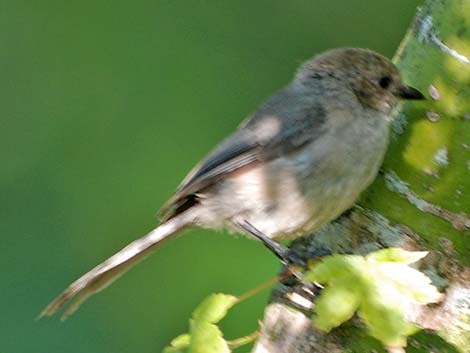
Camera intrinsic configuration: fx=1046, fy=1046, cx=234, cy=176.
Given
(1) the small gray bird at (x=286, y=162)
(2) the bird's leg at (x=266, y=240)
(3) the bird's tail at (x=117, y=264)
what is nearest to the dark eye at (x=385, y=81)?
(1) the small gray bird at (x=286, y=162)

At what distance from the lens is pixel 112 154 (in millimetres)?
5453

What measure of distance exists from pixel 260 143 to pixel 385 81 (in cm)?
58

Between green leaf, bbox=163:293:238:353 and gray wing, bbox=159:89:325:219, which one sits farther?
gray wing, bbox=159:89:325:219

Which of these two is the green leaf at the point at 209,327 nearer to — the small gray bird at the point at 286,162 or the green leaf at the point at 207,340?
the green leaf at the point at 207,340

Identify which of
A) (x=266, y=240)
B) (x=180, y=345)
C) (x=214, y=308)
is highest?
(x=214, y=308)

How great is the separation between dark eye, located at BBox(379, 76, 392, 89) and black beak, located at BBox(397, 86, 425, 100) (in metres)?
0.27

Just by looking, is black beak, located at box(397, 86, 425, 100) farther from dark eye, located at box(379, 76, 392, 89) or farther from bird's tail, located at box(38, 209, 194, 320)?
bird's tail, located at box(38, 209, 194, 320)

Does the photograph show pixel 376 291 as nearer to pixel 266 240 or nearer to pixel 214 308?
pixel 214 308

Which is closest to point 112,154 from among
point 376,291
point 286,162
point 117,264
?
point 117,264

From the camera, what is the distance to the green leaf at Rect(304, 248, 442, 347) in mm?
3023

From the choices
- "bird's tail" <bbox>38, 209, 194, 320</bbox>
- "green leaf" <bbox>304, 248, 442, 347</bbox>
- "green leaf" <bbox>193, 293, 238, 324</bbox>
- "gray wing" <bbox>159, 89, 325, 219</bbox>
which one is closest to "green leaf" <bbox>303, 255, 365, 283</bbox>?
"green leaf" <bbox>304, 248, 442, 347</bbox>

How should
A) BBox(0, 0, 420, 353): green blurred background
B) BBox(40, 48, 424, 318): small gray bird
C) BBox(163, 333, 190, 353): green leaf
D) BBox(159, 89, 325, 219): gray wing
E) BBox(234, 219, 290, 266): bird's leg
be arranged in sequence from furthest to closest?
BBox(0, 0, 420, 353): green blurred background, BBox(159, 89, 325, 219): gray wing, BBox(40, 48, 424, 318): small gray bird, BBox(234, 219, 290, 266): bird's leg, BBox(163, 333, 190, 353): green leaf

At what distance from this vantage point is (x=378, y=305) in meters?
3.04

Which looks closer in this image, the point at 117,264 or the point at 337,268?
the point at 337,268
